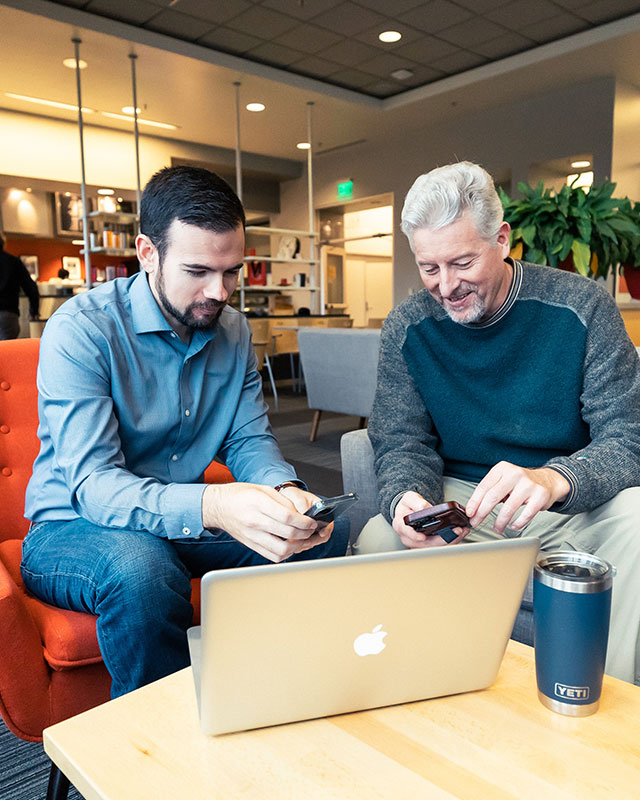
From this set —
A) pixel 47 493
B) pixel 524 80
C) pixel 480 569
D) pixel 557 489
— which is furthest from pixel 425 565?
pixel 524 80

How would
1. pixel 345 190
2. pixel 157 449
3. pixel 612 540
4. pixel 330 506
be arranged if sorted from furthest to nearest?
pixel 345 190
pixel 157 449
pixel 612 540
pixel 330 506

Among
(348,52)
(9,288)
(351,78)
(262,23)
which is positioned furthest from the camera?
(351,78)

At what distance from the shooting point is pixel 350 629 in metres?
0.67

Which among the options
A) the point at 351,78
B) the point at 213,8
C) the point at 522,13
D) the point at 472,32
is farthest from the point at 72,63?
the point at 522,13

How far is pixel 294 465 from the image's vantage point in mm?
3791

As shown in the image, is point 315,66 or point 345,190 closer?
point 315,66

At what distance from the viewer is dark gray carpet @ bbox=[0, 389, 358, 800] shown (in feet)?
3.98

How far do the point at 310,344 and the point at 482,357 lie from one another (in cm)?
280

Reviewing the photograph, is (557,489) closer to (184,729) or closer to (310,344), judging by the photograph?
(184,729)

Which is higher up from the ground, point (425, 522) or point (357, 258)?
point (357, 258)

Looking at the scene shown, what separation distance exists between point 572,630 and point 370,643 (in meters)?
0.23

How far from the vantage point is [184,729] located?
70 cm

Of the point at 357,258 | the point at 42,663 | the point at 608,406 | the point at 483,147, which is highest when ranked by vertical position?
the point at 483,147

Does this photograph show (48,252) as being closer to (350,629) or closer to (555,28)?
(555,28)
